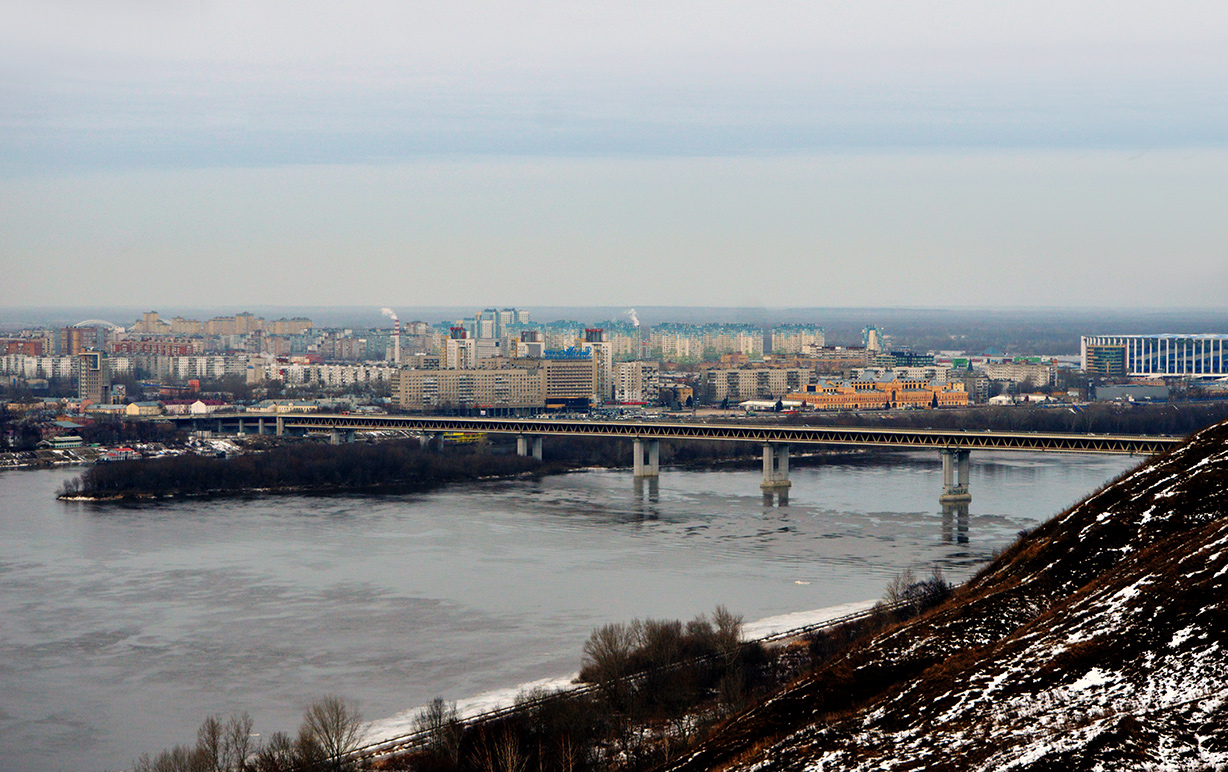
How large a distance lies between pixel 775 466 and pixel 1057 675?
20.5 metres

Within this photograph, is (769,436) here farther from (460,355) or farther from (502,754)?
(460,355)

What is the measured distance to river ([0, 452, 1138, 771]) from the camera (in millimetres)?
10789

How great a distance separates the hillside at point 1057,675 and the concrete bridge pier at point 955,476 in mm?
15531

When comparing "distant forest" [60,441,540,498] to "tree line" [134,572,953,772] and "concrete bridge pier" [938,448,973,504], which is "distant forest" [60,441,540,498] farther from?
"tree line" [134,572,953,772]

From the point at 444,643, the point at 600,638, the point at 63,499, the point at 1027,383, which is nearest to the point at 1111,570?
the point at 600,638

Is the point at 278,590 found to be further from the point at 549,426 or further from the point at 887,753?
the point at 549,426

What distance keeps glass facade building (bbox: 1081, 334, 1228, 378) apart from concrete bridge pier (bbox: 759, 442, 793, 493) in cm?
4084

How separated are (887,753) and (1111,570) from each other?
1.84 meters

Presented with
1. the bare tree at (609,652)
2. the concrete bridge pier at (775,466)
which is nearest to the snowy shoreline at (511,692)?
the bare tree at (609,652)

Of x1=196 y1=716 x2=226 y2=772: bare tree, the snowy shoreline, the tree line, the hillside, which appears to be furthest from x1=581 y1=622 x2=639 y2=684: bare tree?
the hillside

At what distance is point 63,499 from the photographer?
77.3 ft

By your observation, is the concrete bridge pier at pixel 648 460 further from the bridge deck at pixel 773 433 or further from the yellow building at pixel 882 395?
the yellow building at pixel 882 395

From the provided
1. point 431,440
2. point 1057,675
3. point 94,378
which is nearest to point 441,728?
point 1057,675

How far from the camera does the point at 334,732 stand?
8766mm
